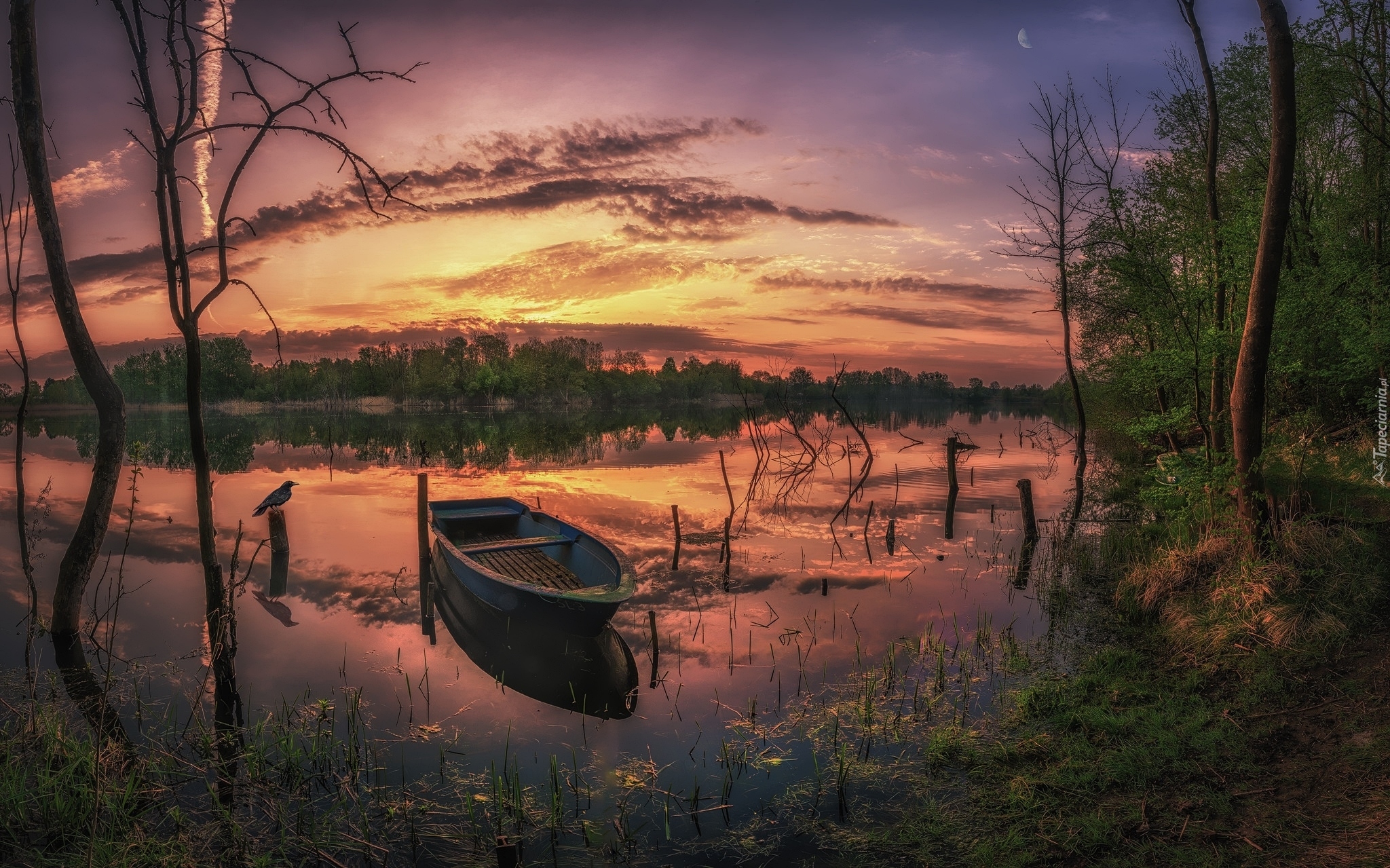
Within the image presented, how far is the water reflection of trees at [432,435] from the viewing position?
40344 mm

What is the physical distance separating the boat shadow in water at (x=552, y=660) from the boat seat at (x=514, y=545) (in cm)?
107

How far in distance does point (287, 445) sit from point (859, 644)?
167 ft

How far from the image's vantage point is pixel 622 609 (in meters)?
12.3

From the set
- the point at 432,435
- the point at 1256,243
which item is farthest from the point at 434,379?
the point at 1256,243

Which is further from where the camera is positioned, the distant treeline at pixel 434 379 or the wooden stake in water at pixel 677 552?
the distant treeline at pixel 434 379

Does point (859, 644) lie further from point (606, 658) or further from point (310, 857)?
point (310, 857)

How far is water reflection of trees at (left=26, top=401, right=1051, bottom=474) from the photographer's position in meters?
40.3

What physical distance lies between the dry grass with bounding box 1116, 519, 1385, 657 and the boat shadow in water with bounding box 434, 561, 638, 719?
6.99m

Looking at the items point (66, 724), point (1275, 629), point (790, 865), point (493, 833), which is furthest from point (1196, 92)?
point (66, 724)

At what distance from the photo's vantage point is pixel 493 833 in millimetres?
5750

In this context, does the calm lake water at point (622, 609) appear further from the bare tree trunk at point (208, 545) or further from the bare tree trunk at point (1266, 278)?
the bare tree trunk at point (1266, 278)

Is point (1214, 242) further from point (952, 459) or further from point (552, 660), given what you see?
point (552, 660)

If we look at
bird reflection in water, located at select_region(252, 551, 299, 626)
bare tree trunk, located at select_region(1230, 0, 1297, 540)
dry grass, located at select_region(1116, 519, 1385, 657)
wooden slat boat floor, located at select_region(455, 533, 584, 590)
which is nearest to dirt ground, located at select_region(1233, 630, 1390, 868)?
dry grass, located at select_region(1116, 519, 1385, 657)

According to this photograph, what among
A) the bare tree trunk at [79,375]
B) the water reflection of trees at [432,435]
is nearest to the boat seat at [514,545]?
the bare tree trunk at [79,375]
